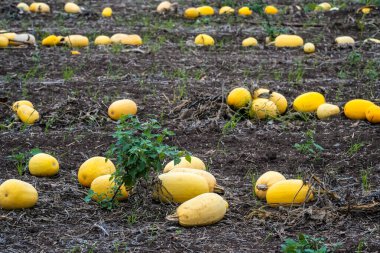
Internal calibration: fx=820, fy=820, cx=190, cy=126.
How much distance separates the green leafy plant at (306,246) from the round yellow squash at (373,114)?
2604 millimetres

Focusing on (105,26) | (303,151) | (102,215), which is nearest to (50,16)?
(105,26)

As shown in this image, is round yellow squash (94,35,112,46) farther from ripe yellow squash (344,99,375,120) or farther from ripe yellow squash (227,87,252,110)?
ripe yellow squash (344,99,375,120)

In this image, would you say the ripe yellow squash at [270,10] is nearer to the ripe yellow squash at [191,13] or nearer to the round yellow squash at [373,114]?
the ripe yellow squash at [191,13]

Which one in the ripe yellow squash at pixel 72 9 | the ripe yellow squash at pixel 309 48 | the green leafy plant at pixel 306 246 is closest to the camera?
the green leafy plant at pixel 306 246

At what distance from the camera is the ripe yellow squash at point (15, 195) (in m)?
4.70

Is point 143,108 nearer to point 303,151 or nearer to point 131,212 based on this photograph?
point 303,151

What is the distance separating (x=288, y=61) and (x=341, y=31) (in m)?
1.89

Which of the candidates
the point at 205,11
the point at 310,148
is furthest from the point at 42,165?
the point at 205,11

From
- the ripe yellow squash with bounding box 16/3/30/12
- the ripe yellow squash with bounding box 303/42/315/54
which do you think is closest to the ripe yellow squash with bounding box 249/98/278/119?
the ripe yellow squash with bounding box 303/42/315/54

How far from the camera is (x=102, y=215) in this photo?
471 cm

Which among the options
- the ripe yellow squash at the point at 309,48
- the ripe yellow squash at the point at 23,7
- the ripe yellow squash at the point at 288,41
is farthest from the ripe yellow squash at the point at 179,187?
the ripe yellow squash at the point at 23,7

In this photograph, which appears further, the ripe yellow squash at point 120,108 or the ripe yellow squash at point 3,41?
the ripe yellow squash at point 3,41

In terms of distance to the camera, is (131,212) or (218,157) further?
(218,157)

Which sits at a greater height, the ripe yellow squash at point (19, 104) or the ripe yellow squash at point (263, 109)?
the ripe yellow squash at point (263, 109)
